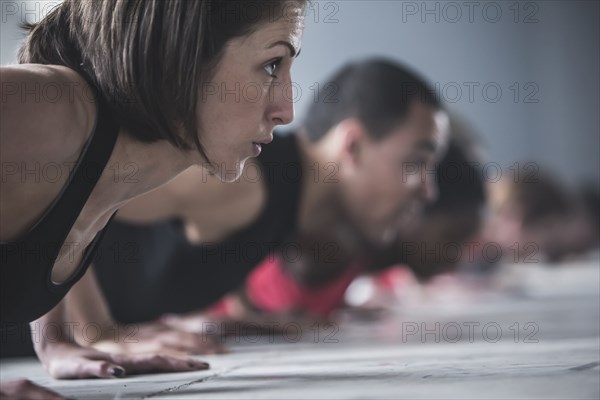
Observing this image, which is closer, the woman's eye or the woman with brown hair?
the woman with brown hair

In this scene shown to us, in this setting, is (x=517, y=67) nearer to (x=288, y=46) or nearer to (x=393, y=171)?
(x=393, y=171)

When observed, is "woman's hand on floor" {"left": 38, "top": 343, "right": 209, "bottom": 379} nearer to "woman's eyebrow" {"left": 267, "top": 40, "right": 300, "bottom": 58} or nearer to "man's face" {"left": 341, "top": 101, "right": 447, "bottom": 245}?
"woman's eyebrow" {"left": 267, "top": 40, "right": 300, "bottom": 58}

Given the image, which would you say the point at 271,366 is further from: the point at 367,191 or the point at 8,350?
the point at 367,191

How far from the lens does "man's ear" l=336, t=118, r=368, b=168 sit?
89.0 inches

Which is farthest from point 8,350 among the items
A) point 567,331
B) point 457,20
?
point 457,20

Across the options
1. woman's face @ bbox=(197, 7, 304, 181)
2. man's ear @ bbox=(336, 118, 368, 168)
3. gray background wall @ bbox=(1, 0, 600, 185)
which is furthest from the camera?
gray background wall @ bbox=(1, 0, 600, 185)

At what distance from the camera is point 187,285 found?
197 cm

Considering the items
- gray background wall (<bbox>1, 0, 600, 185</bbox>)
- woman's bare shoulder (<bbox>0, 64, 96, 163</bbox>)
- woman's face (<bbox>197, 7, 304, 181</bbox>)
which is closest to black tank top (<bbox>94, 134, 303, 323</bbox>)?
woman's face (<bbox>197, 7, 304, 181</bbox>)

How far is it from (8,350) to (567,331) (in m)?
1.13

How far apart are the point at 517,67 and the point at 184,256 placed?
241 inches

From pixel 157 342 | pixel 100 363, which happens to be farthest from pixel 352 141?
pixel 100 363

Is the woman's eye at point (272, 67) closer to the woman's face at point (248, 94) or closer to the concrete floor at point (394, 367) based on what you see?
the woman's face at point (248, 94)

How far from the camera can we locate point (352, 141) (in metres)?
2.26

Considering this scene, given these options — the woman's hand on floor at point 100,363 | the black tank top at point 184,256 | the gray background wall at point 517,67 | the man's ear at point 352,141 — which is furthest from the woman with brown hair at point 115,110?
the gray background wall at point 517,67
